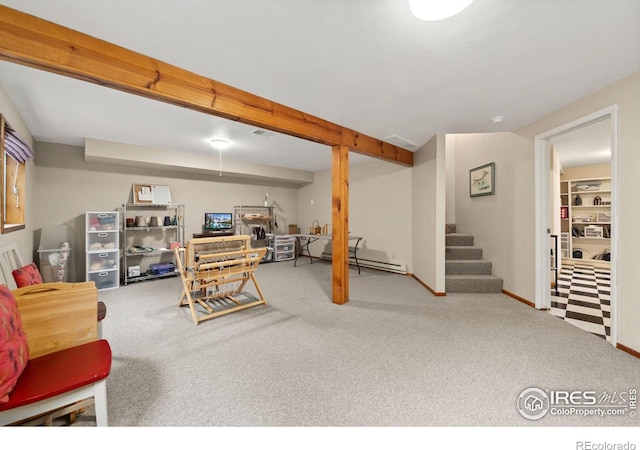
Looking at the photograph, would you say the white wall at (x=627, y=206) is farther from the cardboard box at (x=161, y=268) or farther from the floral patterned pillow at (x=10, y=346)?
the cardboard box at (x=161, y=268)

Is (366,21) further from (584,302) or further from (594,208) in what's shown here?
(594,208)

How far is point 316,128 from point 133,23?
193 centimetres

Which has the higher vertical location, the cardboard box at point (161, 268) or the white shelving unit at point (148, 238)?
the white shelving unit at point (148, 238)

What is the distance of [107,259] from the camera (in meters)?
4.32

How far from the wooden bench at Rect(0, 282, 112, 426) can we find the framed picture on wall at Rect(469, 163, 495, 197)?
5.01 m

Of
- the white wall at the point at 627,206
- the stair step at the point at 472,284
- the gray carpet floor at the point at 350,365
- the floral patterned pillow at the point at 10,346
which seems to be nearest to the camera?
the floral patterned pillow at the point at 10,346

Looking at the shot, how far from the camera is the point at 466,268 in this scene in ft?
14.0

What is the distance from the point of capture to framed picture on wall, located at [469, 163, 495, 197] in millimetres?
4184

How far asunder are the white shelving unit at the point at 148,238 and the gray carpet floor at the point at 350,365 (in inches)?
63.6

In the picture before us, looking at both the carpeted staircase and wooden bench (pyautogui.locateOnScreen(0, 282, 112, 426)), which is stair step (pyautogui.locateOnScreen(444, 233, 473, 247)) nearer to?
the carpeted staircase

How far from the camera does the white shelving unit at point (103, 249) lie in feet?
13.7

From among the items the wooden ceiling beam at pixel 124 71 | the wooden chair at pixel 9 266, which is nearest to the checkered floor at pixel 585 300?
the wooden ceiling beam at pixel 124 71

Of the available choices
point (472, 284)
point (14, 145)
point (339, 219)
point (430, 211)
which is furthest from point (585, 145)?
point (14, 145)

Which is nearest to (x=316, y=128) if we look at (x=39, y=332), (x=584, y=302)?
(x=39, y=332)
